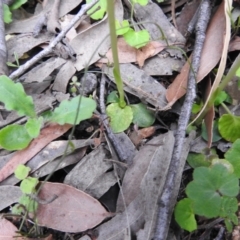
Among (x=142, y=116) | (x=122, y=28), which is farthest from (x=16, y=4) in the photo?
(x=142, y=116)

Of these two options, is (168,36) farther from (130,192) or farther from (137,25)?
(130,192)

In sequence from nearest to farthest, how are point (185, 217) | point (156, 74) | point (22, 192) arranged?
point (185, 217) < point (22, 192) < point (156, 74)

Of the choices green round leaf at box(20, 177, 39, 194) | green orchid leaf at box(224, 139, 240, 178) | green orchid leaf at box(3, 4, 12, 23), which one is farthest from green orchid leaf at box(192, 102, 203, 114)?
green orchid leaf at box(3, 4, 12, 23)

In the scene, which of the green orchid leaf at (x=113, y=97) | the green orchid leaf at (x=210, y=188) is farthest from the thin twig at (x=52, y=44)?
the green orchid leaf at (x=210, y=188)

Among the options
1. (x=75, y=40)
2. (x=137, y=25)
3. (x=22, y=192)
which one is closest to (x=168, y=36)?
(x=137, y=25)

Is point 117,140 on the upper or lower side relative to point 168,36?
lower

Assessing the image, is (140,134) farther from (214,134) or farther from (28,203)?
(28,203)

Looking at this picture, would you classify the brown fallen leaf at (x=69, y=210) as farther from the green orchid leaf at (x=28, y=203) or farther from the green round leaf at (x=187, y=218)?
the green round leaf at (x=187, y=218)
